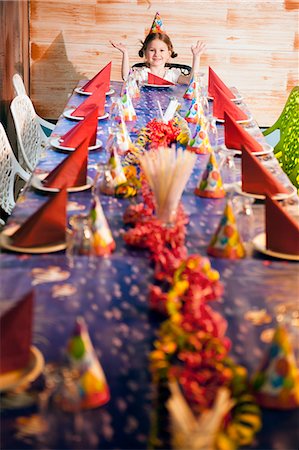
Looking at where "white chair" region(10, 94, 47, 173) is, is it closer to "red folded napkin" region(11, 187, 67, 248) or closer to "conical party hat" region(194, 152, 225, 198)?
"conical party hat" region(194, 152, 225, 198)

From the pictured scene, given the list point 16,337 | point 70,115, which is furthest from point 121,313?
point 70,115

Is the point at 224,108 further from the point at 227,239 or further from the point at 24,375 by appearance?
the point at 24,375

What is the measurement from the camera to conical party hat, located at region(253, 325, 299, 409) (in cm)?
164

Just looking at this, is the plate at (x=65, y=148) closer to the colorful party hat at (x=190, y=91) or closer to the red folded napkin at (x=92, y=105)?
the red folded napkin at (x=92, y=105)

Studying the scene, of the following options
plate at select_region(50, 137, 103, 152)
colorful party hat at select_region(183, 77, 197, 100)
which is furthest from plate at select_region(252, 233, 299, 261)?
colorful party hat at select_region(183, 77, 197, 100)

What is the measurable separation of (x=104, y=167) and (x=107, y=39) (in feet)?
13.0

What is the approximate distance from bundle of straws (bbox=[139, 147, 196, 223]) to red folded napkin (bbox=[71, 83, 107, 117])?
1637mm

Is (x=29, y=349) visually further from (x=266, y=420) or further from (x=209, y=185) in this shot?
(x=209, y=185)

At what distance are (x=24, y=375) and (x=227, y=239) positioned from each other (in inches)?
34.9

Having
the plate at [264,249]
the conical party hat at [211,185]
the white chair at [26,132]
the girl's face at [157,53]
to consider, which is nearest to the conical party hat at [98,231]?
the plate at [264,249]

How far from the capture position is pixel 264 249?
2.47 meters

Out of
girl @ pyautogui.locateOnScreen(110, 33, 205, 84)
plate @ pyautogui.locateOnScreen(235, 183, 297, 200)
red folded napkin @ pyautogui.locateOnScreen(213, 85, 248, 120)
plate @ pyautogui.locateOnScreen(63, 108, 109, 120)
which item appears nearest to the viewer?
plate @ pyautogui.locateOnScreen(235, 183, 297, 200)

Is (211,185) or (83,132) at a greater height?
(83,132)

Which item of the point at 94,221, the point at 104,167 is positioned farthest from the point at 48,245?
the point at 104,167
